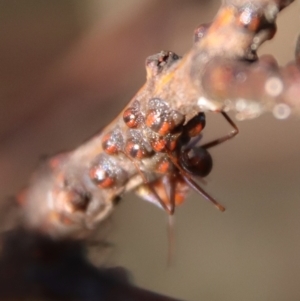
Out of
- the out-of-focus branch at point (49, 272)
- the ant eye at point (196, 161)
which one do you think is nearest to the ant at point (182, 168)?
the ant eye at point (196, 161)

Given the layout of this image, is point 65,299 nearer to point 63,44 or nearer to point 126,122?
point 126,122

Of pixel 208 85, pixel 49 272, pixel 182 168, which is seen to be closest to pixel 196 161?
pixel 182 168

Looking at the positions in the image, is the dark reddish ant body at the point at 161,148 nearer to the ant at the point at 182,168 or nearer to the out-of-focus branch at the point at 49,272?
the ant at the point at 182,168

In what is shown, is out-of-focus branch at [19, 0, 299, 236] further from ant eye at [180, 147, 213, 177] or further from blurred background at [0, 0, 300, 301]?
blurred background at [0, 0, 300, 301]

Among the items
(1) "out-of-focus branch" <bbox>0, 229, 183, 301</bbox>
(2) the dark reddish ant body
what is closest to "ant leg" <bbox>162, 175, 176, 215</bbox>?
(2) the dark reddish ant body

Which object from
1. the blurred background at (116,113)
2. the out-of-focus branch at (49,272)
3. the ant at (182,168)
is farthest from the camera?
the blurred background at (116,113)

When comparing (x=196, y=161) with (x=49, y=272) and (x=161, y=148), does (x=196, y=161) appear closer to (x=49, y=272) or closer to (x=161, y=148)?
(x=161, y=148)
